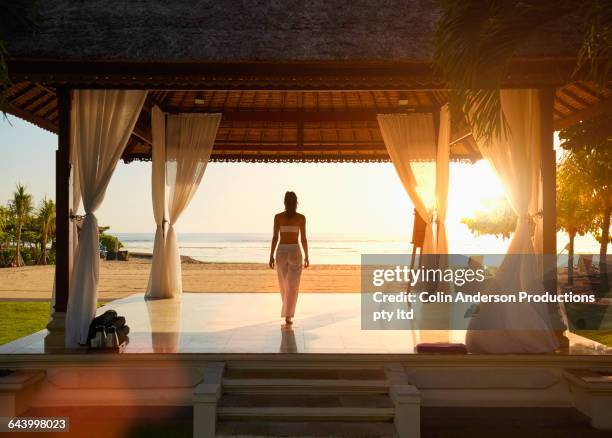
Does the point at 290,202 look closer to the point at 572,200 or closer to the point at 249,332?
the point at 249,332

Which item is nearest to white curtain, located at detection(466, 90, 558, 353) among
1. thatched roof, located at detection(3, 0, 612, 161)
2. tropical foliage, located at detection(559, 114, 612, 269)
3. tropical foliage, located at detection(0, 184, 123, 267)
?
thatched roof, located at detection(3, 0, 612, 161)

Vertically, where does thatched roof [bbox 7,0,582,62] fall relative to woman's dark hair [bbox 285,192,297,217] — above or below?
above

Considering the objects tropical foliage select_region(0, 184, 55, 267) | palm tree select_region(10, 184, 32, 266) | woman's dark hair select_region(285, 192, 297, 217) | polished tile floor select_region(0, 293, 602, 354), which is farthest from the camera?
palm tree select_region(10, 184, 32, 266)

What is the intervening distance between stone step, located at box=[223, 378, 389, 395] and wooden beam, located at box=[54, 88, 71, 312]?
6.26ft

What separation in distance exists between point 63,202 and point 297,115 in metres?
4.07

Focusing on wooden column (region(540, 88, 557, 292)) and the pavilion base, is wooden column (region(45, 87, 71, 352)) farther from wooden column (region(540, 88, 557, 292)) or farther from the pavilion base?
wooden column (region(540, 88, 557, 292))

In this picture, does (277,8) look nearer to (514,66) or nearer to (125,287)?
(514,66)

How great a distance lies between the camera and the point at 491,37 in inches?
162

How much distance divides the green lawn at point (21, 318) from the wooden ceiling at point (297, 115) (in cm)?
264

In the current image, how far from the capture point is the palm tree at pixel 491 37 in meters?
3.84

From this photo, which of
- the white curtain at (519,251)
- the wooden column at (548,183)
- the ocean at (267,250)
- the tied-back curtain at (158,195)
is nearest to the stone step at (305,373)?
the white curtain at (519,251)

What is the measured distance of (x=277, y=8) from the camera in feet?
19.9

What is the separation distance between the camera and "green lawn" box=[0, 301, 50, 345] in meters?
7.61

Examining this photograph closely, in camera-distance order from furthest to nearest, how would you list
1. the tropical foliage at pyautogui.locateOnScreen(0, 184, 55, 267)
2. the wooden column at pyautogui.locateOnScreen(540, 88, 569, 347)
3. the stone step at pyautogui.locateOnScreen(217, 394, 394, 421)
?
1. the tropical foliage at pyautogui.locateOnScreen(0, 184, 55, 267)
2. the wooden column at pyautogui.locateOnScreen(540, 88, 569, 347)
3. the stone step at pyautogui.locateOnScreen(217, 394, 394, 421)
